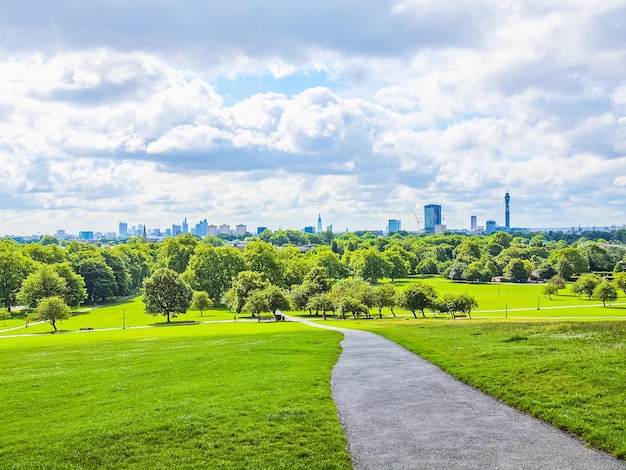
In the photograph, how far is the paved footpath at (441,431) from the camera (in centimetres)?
1072

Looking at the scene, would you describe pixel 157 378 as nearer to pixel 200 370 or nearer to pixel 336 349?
pixel 200 370

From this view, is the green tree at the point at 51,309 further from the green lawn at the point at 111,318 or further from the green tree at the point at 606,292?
the green tree at the point at 606,292

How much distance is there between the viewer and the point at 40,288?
259ft

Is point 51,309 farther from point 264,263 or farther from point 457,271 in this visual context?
point 457,271

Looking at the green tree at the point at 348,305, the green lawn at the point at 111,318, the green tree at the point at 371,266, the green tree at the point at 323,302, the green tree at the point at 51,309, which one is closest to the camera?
the green tree at the point at 51,309

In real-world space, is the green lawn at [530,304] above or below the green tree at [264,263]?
below

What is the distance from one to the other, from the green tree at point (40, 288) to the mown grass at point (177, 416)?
203ft

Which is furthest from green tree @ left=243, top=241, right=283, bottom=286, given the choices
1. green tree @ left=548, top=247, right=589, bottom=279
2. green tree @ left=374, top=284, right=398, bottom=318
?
green tree @ left=548, top=247, right=589, bottom=279

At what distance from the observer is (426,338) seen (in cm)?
3184

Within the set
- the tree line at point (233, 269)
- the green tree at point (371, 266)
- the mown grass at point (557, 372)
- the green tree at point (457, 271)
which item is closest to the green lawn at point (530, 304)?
the tree line at point (233, 269)

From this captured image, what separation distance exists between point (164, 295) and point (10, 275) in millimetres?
34176

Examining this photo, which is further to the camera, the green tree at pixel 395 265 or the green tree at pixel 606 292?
the green tree at pixel 395 265

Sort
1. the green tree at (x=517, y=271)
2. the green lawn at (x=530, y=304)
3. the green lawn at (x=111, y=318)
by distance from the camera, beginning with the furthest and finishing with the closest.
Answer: the green tree at (x=517, y=271) → the green lawn at (x=530, y=304) → the green lawn at (x=111, y=318)

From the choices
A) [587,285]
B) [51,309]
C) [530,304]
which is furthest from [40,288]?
[587,285]
